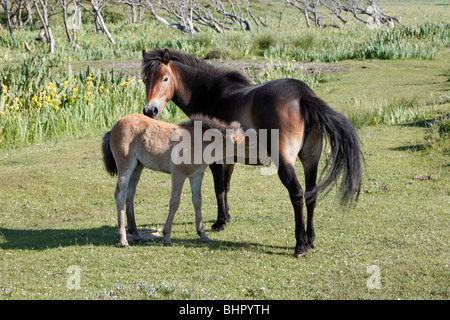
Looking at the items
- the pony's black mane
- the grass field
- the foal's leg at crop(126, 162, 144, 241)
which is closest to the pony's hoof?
the grass field

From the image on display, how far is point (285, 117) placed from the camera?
611 cm

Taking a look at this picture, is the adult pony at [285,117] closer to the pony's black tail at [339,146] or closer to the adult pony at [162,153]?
the pony's black tail at [339,146]

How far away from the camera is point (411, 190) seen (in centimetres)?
883

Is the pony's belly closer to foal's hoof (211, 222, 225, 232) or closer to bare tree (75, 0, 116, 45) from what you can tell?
foal's hoof (211, 222, 225, 232)

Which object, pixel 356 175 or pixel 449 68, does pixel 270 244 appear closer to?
pixel 356 175

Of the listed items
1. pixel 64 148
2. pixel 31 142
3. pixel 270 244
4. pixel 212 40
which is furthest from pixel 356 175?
pixel 212 40

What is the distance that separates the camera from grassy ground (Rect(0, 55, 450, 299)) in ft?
17.8

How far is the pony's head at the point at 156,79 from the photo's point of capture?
7.14 metres

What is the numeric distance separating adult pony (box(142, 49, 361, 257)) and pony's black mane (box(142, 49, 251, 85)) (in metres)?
0.01

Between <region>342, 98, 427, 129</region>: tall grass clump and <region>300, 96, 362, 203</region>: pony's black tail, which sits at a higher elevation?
<region>300, 96, 362, 203</region>: pony's black tail

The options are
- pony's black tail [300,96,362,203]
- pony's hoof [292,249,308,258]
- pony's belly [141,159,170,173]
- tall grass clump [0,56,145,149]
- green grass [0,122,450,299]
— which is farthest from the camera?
tall grass clump [0,56,145,149]

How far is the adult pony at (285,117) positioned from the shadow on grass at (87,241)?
52 cm

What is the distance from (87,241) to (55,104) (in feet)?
21.5
